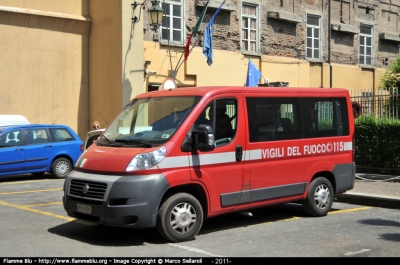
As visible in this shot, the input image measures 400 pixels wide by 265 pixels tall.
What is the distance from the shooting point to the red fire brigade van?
25.1ft

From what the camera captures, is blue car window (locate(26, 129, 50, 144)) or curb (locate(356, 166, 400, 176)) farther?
blue car window (locate(26, 129, 50, 144))

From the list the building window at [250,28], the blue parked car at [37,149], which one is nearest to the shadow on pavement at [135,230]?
the blue parked car at [37,149]

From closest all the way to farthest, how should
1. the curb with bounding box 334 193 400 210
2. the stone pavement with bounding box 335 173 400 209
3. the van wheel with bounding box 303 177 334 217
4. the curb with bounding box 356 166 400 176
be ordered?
the van wheel with bounding box 303 177 334 217, the curb with bounding box 334 193 400 210, the stone pavement with bounding box 335 173 400 209, the curb with bounding box 356 166 400 176

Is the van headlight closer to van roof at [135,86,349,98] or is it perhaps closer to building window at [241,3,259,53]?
van roof at [135,86,349,98]

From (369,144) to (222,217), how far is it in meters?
7.90

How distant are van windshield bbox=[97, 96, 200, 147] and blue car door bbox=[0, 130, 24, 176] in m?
7.97

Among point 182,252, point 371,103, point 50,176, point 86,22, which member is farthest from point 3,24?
point 182,252

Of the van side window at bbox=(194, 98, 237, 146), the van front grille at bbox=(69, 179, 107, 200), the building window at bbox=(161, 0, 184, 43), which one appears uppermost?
the building window at bbox=(161, 0, 184, 43)

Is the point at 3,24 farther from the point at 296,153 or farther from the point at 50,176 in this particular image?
the point at 296,153

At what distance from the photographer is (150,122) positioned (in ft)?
27.6

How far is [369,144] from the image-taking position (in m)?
16.5

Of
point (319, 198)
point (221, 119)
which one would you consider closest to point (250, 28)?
point (319, 198)

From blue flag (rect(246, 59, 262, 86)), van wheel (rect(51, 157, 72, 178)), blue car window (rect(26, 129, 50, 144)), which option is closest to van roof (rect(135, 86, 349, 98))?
blue car window (rect(26, 129, 50, 144))

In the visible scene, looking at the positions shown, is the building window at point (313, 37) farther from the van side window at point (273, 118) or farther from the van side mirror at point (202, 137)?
the van side mirror at point (202, 137)
